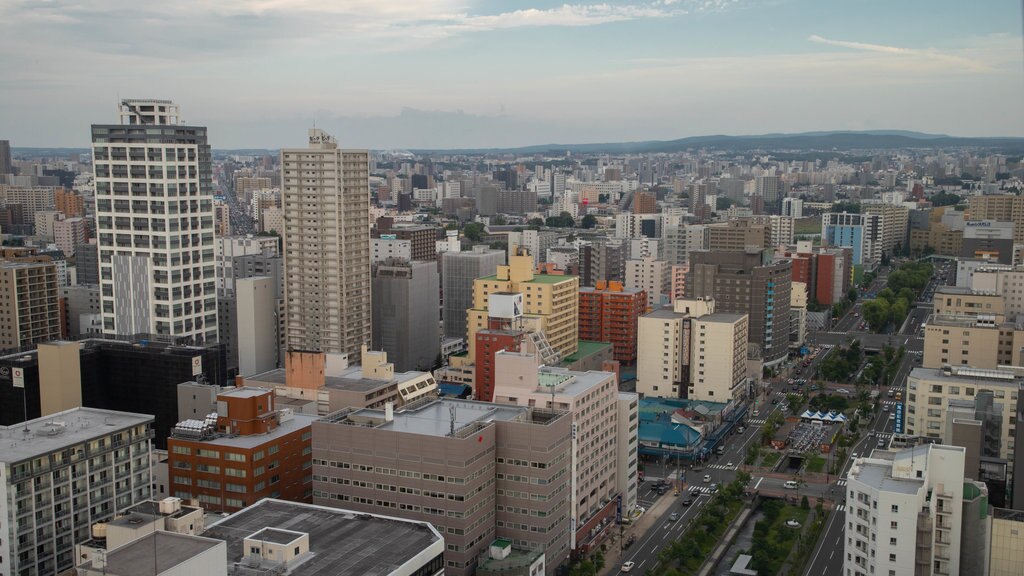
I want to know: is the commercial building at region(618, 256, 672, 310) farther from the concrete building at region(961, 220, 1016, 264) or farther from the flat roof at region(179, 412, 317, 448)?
the flat roof at region(179, 412, 317, 448)

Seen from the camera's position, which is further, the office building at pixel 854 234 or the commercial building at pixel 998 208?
the office building at pixel 854 234

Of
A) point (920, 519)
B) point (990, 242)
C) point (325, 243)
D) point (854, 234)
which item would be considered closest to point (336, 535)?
point (920, 519)

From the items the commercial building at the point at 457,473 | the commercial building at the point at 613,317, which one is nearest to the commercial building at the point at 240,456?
the commercial building at the point at 457,473

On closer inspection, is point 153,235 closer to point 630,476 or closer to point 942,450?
point 630,476

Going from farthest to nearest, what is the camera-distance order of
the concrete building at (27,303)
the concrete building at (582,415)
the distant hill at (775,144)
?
the distant hill at (775,144) → the concrete building at (27,303) → the concrete building at (582,415)

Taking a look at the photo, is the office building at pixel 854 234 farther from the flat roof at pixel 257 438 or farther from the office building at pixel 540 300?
the flat roof at pixel 257 438

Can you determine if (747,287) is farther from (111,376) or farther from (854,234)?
(854,234)

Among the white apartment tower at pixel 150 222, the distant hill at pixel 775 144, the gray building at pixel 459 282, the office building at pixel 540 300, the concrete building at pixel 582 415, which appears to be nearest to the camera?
the concrete building at pixel 582 415
